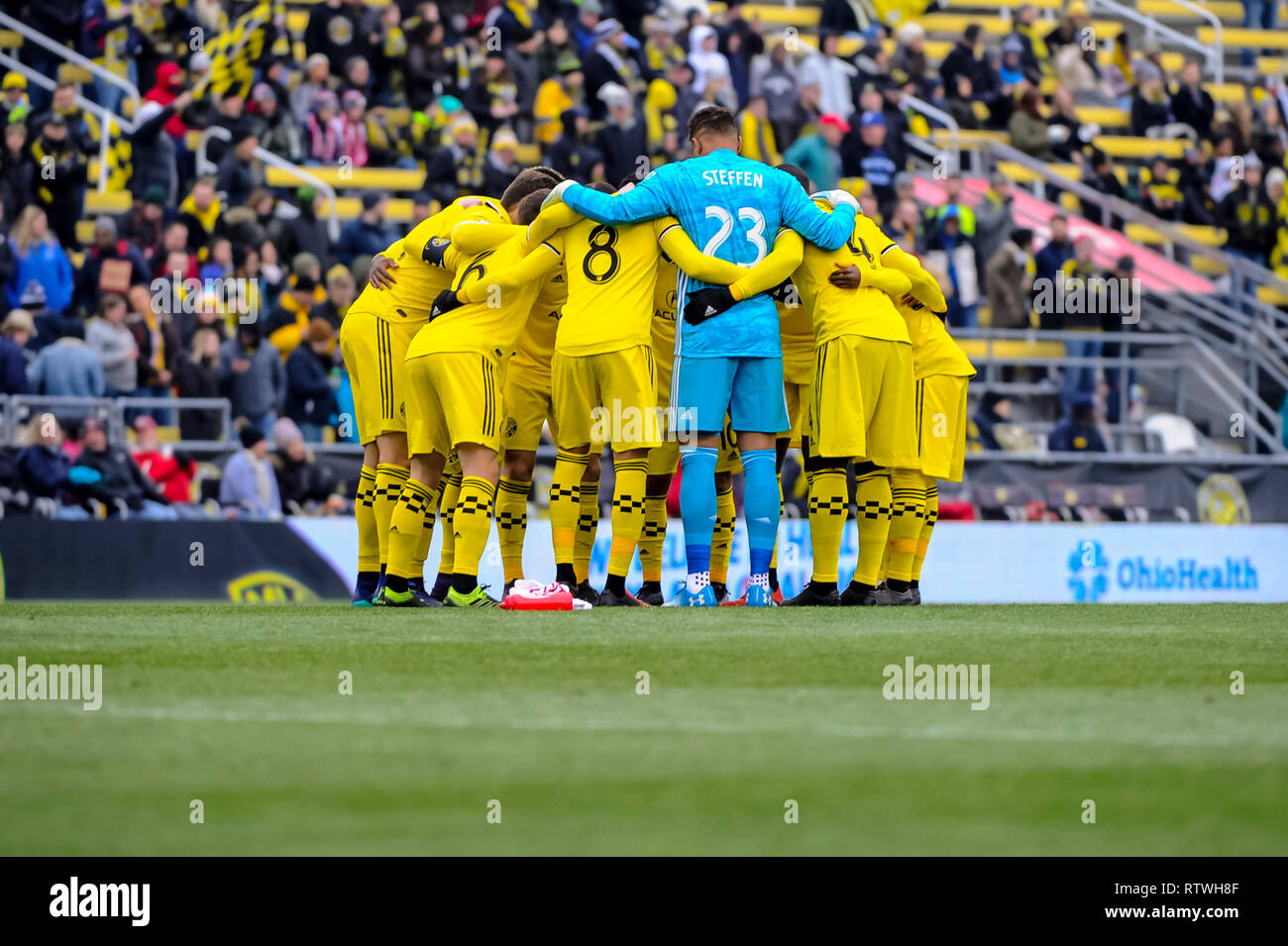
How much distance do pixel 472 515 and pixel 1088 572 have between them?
334 inches

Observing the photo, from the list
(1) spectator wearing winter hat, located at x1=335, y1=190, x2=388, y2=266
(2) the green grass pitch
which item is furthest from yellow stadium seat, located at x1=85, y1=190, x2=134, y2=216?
(2) the green grass pitch

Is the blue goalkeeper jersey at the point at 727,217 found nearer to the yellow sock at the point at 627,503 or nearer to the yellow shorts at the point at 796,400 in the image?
the yellow sock at the point at 627,503

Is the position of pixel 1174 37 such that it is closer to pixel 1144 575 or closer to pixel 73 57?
pixel 1144 575

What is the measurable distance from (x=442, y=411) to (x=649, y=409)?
1.14m

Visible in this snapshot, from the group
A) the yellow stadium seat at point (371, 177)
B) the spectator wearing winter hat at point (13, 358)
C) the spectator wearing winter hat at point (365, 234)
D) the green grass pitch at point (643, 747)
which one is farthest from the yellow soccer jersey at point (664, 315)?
the yellow stadium seat at point (371, 177)

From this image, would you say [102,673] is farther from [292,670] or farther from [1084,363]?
[1084,363]

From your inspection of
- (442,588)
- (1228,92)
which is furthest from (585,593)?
(1228,92)

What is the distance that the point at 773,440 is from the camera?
33.7 ft

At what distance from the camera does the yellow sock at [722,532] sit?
443 inches

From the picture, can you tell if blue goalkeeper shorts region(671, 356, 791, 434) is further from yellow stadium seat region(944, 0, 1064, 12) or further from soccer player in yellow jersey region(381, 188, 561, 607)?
yellow stadium seat region(944, 0, 1064, 12)

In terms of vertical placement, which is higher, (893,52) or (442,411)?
(893,52)

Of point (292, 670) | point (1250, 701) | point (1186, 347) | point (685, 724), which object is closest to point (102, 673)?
point (292, 670)

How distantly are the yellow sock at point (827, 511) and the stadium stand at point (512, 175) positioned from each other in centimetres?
680
